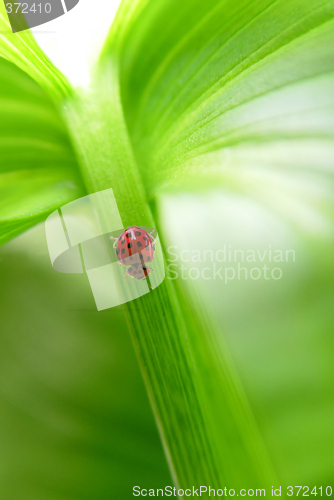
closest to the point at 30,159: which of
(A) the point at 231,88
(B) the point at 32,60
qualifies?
(B) the point at 32,60

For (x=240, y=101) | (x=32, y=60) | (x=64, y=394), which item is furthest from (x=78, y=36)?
(x=64, y=394)

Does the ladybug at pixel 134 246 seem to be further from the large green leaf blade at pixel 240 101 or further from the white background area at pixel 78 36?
the white background area at pixel 78 36

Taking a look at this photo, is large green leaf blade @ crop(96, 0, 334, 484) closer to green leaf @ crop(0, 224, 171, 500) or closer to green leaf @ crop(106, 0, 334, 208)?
green leaf @ crop(106, 0, 334, 208)

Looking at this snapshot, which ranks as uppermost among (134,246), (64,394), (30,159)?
(30,159)

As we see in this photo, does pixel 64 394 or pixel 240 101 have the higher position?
pixel 240 101

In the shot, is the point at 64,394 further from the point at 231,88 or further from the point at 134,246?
the point at 231,88

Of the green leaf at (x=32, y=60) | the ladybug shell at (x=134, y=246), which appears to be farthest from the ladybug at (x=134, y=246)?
the green leaf at (x=32, y=60)

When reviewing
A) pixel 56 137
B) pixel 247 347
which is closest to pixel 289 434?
pixel 247 347
